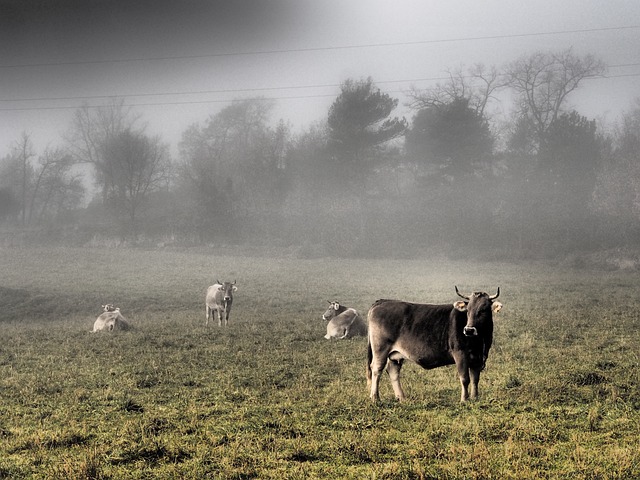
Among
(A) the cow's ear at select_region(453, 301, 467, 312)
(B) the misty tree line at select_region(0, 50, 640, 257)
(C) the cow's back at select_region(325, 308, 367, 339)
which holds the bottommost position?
(C) the cow's back at select_region(325, 308, 367, 339)

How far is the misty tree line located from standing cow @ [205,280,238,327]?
35040mm

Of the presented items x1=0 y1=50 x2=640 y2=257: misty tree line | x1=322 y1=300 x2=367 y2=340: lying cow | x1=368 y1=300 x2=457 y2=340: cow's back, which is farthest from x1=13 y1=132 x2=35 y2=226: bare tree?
x1=368 y1=300 x2=457 y2=340: cow's back

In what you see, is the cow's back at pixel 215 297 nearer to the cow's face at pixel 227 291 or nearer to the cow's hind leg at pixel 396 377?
the cow's face at pixel 227 291

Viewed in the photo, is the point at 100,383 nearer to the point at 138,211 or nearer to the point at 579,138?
the point at 579,138

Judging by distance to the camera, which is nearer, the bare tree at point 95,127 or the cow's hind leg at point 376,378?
the cow's hind leg at point 376,378

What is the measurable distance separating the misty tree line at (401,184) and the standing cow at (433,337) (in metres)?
42.9

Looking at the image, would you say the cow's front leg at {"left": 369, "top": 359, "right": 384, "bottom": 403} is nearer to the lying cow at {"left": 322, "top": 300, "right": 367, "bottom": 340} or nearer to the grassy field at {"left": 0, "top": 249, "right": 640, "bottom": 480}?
the grassy field at {"left": 0, "top": 249, "right": 640, "bottom": 480}

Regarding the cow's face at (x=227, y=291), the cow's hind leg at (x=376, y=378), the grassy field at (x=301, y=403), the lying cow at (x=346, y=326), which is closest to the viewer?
the grassy field at (x=301, y=403)

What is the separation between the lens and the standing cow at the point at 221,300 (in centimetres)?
2177

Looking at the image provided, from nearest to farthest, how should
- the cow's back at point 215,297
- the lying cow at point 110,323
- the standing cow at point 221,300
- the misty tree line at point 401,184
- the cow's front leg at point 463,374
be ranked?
1. the cow's front leg at point 463,374
2. the lying cow at point 110,323
3. the standing cow at point 221,300
4. the cow's back at point 215,297
5. the misty tree line at point 401,184

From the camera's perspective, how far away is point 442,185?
225 ft

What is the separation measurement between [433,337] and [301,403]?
263cm

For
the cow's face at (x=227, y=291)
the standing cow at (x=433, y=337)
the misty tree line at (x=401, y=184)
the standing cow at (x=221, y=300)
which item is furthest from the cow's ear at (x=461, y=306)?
the misty tree line at (x=401, y=184)

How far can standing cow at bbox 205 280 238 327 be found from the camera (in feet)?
71.4
